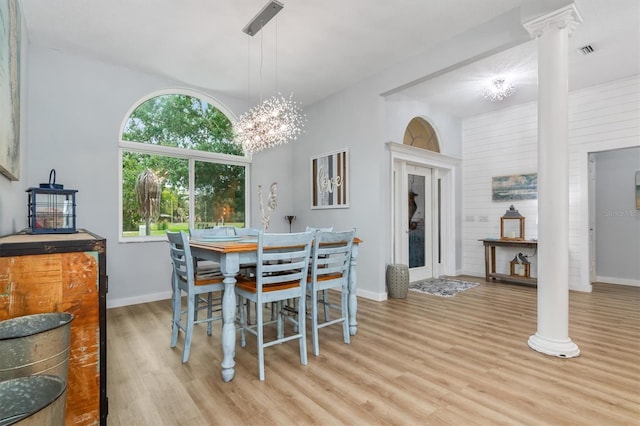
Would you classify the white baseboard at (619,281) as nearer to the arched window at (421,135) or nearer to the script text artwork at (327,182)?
the arched window at (421,135)

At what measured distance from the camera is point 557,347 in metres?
2.60

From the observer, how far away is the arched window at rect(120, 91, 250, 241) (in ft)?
14.3

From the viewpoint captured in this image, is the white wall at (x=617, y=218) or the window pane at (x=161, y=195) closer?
the window pane at (x=161, y=195)

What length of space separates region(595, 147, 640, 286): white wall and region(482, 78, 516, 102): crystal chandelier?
2.19 metres

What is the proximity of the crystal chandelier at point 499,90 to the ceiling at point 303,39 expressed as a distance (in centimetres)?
15

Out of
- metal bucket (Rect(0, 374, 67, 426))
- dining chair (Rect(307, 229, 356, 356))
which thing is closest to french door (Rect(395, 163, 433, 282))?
dining chair (Rect(307, 229, 356, 356))

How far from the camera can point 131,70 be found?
4.27m

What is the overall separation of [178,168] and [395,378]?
4.02m

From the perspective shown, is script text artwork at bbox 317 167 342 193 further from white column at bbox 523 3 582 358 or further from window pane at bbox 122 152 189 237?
white column at bbox 523 3 582 358

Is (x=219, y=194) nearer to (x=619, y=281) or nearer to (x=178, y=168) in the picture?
(x=178, y=168)

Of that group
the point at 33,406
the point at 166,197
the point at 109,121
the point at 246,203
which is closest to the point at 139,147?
the point at 109,121

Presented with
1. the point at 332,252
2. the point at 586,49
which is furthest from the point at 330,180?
the point at 586,49

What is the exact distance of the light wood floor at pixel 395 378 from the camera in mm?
1828

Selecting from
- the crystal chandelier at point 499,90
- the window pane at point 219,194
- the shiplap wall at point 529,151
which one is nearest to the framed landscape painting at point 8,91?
the window pane at point 219,194
